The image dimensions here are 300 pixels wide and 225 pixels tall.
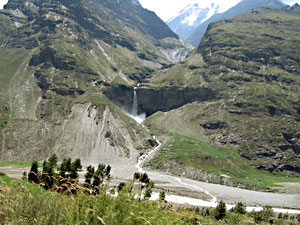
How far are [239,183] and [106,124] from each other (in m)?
81.9

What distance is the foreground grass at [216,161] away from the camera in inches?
5536

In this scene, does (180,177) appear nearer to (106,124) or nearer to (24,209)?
(106,124)

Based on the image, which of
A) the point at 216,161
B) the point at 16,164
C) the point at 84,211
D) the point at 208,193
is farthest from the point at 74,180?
the point at 216,161

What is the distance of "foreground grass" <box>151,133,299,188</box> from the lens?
141 m

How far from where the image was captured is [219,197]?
4067 inches

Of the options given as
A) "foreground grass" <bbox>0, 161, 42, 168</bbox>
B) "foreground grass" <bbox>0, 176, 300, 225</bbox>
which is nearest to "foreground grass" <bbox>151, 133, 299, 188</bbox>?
"foreground grass" <bbox>0, 161, 42, 168</bbox>

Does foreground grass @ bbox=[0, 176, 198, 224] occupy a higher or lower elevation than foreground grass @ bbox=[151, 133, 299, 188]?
higher

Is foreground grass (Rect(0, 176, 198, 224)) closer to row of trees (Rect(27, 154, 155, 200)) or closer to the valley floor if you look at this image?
row of trees (Rect(27, 154, 155, 200))

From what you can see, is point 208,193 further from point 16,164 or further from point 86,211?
point 86,211

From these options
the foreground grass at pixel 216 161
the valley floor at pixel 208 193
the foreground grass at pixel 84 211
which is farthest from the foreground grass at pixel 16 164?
the foreground grass at pixel 84 211

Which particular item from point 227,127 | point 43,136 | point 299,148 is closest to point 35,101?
point 43,136

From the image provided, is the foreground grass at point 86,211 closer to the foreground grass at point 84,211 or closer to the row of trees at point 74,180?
the foreground grass at point 84,211

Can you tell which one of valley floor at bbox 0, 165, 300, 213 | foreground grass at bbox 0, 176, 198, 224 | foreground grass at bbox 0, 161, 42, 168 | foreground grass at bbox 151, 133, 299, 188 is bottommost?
foreground grass at bbox 0, 161, 42, 168

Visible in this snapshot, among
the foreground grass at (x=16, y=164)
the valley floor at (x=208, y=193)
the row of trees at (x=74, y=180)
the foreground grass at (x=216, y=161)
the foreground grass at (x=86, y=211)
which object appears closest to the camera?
the foreground grass at (x=86, y=211)
